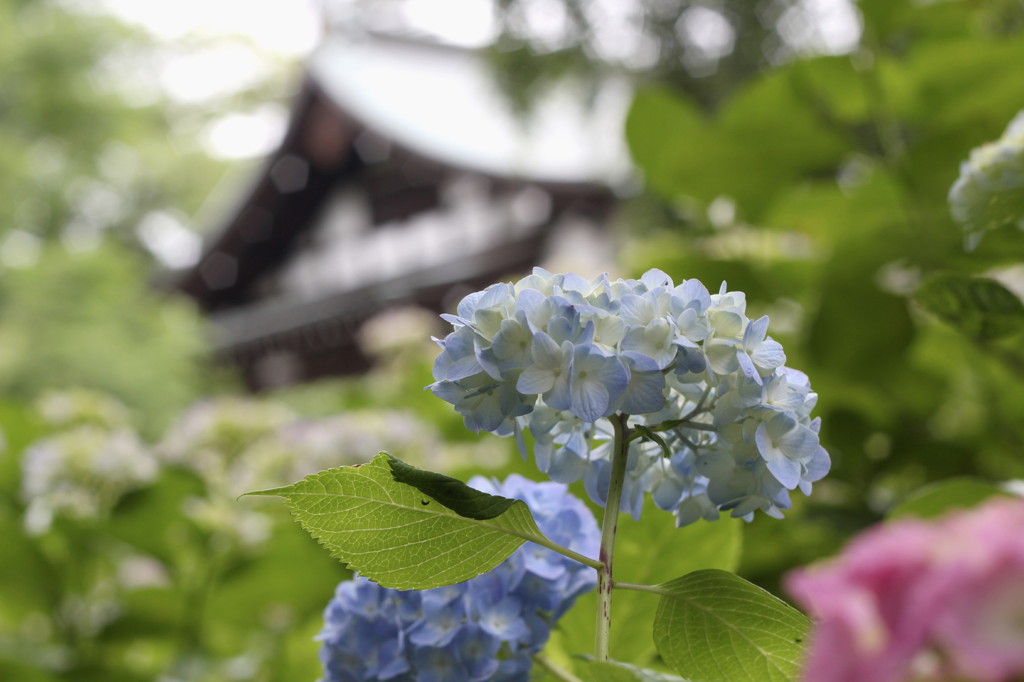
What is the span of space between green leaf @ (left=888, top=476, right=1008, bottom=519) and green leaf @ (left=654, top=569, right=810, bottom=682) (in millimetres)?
216

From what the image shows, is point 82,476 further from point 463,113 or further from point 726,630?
point 463,113

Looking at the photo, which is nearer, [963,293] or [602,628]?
[602,628]

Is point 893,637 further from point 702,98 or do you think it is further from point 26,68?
point 26,68

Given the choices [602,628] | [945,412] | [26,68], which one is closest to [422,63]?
[26,68]

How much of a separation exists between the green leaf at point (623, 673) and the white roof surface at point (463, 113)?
91.0 inches

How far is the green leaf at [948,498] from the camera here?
0.50 metres

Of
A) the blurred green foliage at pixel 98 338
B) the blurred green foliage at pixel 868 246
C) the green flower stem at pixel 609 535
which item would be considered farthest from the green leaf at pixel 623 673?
the blurred green foliage at pixel 98 338

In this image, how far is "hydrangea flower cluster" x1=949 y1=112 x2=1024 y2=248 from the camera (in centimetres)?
45

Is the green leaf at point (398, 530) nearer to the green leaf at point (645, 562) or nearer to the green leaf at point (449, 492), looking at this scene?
the green leaf at point (449, 492)

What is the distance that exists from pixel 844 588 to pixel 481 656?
21 centimetres

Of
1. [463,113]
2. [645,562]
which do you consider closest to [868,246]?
[645,562]

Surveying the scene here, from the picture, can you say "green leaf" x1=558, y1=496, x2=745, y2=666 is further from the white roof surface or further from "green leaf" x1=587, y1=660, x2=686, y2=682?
the white roof surface

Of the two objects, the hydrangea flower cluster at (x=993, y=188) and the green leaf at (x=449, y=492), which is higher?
the hydrangea flower cluster at (x=993, y=188)

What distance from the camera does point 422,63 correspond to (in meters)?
9.81
